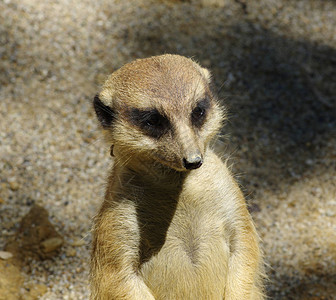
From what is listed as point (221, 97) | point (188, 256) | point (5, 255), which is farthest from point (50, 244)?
point (221, 97)

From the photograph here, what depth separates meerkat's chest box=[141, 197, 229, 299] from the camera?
8.39ft

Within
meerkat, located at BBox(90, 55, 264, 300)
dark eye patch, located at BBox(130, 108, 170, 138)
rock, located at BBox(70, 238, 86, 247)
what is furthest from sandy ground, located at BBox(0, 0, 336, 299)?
dark eye patch, located at BBox(130, 108, 170, 138)

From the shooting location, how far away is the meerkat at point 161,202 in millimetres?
2344

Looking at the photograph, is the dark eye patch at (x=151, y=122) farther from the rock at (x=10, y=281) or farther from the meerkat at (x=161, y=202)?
the rock at (x=10, y=281)

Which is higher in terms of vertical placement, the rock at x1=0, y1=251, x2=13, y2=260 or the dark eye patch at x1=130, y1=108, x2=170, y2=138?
the dark eye patch at x1=130, y1=108, x2=170, y2=138

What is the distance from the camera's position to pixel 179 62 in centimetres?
244

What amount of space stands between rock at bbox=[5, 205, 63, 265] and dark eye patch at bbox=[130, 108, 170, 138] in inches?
59.3

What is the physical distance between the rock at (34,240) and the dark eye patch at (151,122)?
151cm

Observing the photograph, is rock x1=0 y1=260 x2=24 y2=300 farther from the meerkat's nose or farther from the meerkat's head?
the meerkat's nose

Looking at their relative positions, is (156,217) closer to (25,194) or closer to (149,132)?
(149,132)

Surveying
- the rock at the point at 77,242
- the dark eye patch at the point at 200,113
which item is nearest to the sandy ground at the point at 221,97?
the rock at the point at 77,242

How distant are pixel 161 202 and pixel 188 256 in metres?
0.30

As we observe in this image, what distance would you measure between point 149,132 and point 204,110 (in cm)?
27

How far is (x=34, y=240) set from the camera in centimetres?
355
